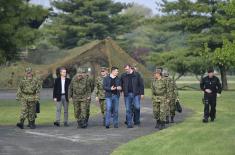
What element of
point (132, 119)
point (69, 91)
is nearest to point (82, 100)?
point (69, 91)

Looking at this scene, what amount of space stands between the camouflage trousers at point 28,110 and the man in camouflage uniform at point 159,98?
3572 mm

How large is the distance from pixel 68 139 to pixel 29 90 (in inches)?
137

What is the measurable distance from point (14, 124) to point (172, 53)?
30.6m

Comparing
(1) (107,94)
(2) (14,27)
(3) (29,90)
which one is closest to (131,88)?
(1) (107,94)

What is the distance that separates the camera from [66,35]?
6294 cm

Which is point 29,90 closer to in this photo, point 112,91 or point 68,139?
point 112,91

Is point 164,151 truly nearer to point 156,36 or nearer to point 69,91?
point 69,91

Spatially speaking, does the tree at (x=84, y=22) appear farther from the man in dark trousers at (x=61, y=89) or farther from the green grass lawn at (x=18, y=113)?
the man in dark trousers at (x=61, y=89)

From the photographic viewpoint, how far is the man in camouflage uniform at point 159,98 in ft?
55.9

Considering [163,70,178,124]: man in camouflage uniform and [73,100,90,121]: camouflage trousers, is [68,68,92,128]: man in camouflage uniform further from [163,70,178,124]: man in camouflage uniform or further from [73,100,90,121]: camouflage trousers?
[163,70,178,124]: man in camouflage uniform

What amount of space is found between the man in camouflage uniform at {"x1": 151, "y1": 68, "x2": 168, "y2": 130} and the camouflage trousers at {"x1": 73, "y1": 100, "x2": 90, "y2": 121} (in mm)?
2025

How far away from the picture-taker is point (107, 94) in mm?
17875

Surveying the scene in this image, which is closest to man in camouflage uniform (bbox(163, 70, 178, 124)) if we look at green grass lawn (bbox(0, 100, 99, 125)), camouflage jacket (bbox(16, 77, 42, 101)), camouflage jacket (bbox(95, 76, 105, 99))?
camouflage jacket (bbox(95, 76, 105, 99))

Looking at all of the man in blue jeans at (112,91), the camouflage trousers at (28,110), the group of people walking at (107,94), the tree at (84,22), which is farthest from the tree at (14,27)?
the tree at (84,22)
